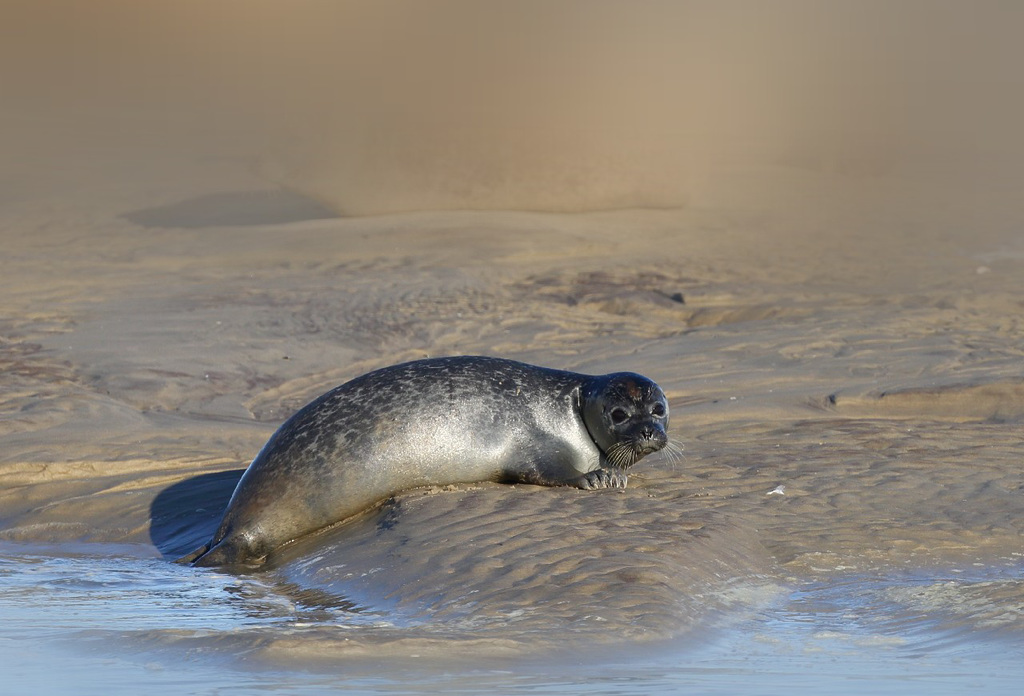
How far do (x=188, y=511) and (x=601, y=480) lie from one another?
212cm

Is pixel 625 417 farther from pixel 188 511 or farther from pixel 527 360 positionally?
pixel 527 360

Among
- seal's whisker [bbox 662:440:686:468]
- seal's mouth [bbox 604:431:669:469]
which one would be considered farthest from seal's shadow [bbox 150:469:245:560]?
seal's whisker [bbox 662:440:686:468]

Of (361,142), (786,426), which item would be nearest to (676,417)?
(786,426)

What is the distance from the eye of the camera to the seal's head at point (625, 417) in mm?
6172

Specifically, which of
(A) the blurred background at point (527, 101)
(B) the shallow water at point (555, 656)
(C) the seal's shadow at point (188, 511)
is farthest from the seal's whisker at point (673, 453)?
(A) the blurred background at point (527, 101)

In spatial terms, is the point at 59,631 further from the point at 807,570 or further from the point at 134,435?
the point at 134,435

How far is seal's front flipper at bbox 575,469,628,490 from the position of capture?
20.0ft

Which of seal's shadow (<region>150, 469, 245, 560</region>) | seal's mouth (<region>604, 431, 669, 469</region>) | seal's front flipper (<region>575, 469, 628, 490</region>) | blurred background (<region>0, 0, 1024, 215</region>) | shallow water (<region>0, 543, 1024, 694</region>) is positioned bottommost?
shallow water (<region>0, 543, 1024, 694</region>)

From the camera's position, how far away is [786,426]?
7.68 metres

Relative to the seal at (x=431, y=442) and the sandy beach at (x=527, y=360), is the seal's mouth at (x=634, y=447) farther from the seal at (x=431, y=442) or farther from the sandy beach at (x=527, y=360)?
the sandy beach at (x=527, y=360)

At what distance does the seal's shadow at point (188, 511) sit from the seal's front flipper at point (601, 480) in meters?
1.80

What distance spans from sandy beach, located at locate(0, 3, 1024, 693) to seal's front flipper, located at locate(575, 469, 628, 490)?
118 mm

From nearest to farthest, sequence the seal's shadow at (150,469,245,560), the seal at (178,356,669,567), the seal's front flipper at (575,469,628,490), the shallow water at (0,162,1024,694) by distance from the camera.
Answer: the shallow water at (0,162,1024,694) < the seal at (178,356,669,567) < the seal's front flipper at (575,469,628,490) < the seal's shadow at (150,469,245,560)

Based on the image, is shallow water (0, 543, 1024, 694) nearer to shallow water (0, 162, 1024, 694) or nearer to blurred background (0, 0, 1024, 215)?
shallow water (0, 162, 1024, 694)
